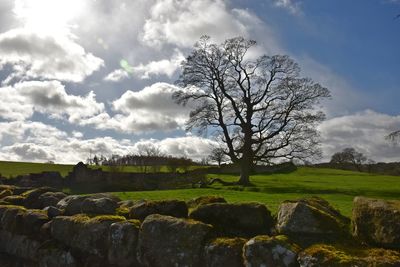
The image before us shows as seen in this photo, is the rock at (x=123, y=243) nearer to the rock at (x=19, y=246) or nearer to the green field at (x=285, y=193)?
the rock at (x=19, y=246)

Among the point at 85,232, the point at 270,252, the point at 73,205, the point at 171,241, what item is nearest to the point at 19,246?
the point at 73,205

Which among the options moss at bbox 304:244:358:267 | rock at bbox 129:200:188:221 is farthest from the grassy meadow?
moss at bbox 304:244:358:267

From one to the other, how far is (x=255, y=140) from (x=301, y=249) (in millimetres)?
34442

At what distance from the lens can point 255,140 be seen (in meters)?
39.5

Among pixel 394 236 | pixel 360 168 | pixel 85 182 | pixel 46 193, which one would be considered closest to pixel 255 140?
pixel 85 182

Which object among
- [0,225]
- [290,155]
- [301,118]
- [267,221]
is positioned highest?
[301,118]

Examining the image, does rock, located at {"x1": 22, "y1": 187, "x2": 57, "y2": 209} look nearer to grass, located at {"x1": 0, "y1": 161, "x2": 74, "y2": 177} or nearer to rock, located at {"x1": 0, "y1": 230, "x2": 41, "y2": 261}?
rock, located at {"x1": 0, "y1": 230, "x2": 41, "y2": 261}

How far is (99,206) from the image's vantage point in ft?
28.2

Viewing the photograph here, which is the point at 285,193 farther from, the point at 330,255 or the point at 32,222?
the point at 330,255

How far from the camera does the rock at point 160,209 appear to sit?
23.9 ft

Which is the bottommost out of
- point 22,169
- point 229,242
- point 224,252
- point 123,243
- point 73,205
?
point 123,243

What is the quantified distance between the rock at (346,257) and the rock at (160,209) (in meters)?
2.70

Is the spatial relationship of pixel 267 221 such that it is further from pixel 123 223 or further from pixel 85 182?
pixel 85 182

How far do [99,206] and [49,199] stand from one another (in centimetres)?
293
